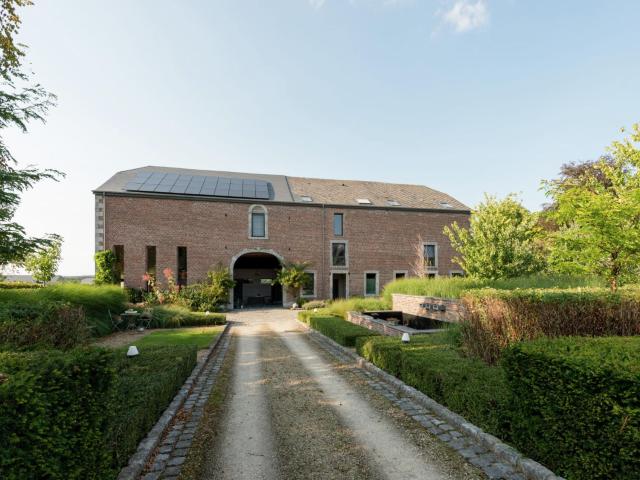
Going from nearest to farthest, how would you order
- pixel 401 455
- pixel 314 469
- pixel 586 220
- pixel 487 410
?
pixel 314 469, pixel 401 455, pixel 487 410, pixel 586 220

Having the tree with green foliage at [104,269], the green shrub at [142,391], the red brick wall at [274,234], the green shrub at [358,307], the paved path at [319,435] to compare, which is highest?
the red brick wall at [274,234]

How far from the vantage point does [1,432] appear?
198cm

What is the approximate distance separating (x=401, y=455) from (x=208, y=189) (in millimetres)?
24115

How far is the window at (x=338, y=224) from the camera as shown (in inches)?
1042

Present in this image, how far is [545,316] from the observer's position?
6262 millimetres

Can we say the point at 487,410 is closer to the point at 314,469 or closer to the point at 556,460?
the point at 556,460

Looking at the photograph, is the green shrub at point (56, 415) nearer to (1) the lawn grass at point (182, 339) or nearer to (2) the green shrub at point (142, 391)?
(2) the green shrub at point (142, 391)

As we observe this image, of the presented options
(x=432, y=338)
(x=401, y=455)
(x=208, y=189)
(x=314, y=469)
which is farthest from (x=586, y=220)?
(x=208, y=189)

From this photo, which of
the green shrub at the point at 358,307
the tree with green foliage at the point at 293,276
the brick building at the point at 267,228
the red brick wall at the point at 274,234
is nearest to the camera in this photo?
the green shrub at the point at 358,307

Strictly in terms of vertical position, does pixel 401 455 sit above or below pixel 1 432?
below

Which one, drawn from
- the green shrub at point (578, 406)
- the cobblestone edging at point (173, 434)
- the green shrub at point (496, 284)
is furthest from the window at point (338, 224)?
the green shrub at point (578, 406)

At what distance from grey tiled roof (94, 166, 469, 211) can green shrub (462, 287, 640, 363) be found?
20556mm

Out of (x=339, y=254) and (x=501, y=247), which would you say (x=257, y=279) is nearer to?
(x=339, y=254)

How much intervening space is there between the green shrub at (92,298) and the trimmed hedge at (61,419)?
9.70 metres
